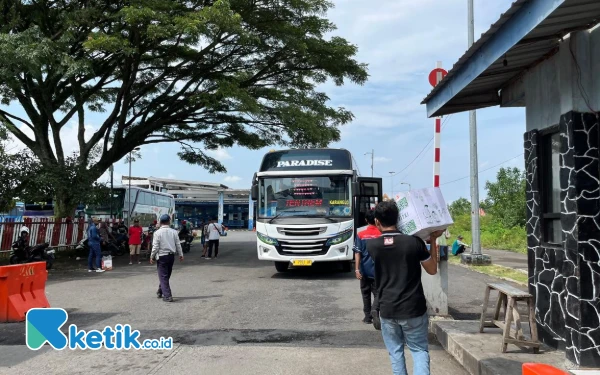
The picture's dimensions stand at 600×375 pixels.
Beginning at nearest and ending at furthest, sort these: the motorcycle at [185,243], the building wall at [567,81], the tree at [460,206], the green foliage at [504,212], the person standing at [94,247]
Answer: the building wall at [567,81]
the person standing at [94,247]
the motorcycle at [185,243]
the green foliage at [504,212]
the tree at [460,206]

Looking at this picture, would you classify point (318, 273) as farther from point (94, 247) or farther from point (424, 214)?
point (424, 214)

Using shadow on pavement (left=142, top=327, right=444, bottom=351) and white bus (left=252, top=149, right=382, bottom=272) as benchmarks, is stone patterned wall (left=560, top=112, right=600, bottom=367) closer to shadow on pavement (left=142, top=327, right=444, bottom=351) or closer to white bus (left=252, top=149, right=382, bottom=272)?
shadow on pavement (left=142, top=327, right=444, bottom=351)

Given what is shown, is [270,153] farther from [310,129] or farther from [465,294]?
[465,294]

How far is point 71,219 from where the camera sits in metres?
21.5

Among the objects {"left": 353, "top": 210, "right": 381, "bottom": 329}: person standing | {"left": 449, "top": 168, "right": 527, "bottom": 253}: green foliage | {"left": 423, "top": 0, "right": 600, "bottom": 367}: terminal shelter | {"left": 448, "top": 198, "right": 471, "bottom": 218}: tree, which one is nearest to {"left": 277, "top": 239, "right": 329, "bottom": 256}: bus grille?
{"left": 353, "top": 210, "right": 381, "bottom": 329}: person standing

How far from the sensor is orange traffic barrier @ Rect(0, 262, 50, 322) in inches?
325

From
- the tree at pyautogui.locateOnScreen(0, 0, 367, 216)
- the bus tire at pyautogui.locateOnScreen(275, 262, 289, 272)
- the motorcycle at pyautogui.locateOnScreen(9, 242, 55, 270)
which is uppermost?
the tree at pyautogui.locateOnScreen(0, 0, 367, 216)

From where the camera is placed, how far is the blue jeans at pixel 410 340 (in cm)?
412

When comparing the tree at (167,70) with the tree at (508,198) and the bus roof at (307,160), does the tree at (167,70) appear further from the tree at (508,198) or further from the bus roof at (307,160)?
the tree at (508,198)

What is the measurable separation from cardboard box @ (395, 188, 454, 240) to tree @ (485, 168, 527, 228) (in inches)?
1289

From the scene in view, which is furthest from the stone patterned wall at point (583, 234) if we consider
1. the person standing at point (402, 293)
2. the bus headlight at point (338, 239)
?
the bus headlight at point (338, 239)

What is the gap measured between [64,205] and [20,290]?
41.1ft

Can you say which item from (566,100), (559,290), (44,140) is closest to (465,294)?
(559,290)

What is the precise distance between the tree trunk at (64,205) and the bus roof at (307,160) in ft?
29.5
